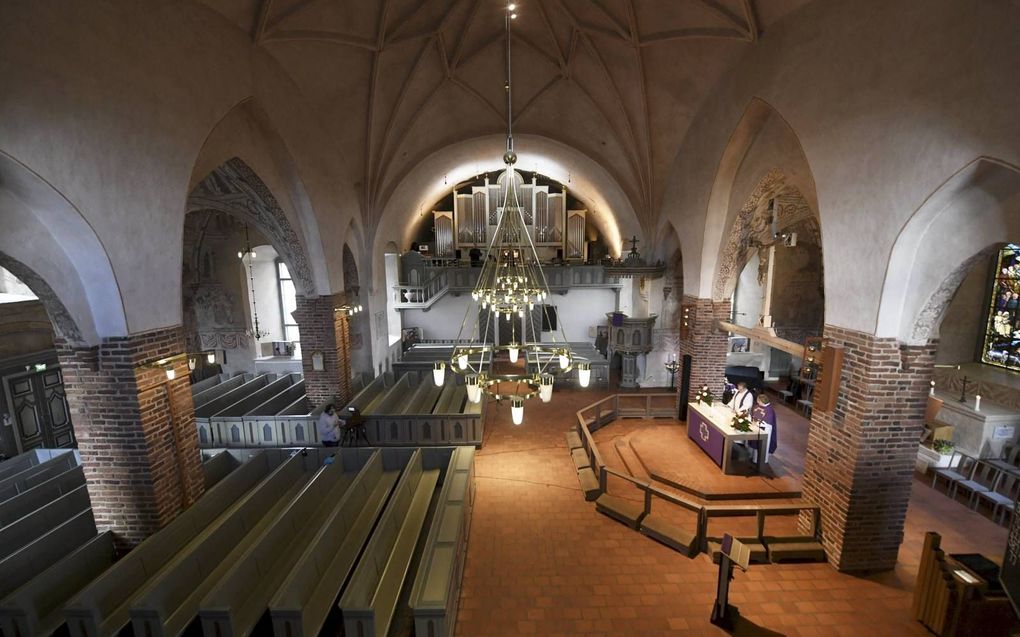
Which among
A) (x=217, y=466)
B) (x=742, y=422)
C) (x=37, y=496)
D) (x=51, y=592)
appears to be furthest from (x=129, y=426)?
(x=742, y=422)

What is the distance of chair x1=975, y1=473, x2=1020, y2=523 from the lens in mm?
6910

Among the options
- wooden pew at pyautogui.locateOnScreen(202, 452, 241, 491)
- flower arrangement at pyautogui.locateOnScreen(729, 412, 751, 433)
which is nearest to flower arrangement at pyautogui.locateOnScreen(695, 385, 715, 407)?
flower arrangement at pyautogui.locateOnScreen(729, 412, 751, 433)

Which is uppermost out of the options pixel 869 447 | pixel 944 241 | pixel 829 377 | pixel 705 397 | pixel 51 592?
pixel 944 241

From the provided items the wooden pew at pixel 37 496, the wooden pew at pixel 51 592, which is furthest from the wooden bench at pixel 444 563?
the wooden pew at pixel 37 496

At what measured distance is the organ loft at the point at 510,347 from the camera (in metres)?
4.46

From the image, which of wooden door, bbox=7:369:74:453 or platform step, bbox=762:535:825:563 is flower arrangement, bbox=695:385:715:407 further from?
wooden door, bbox=7:369:74:453

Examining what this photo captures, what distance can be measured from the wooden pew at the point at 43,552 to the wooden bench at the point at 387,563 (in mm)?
4057

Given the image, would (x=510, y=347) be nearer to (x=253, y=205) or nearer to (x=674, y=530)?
(x=674, y=530)

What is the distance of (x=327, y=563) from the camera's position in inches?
209

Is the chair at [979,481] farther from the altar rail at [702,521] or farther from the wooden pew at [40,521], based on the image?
the wooden pew at [40,521]

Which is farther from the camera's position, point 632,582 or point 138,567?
point 632,582

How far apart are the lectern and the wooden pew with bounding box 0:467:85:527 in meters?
8.94

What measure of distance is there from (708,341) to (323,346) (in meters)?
9.39

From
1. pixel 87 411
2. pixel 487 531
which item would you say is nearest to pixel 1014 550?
pixel 487 531
